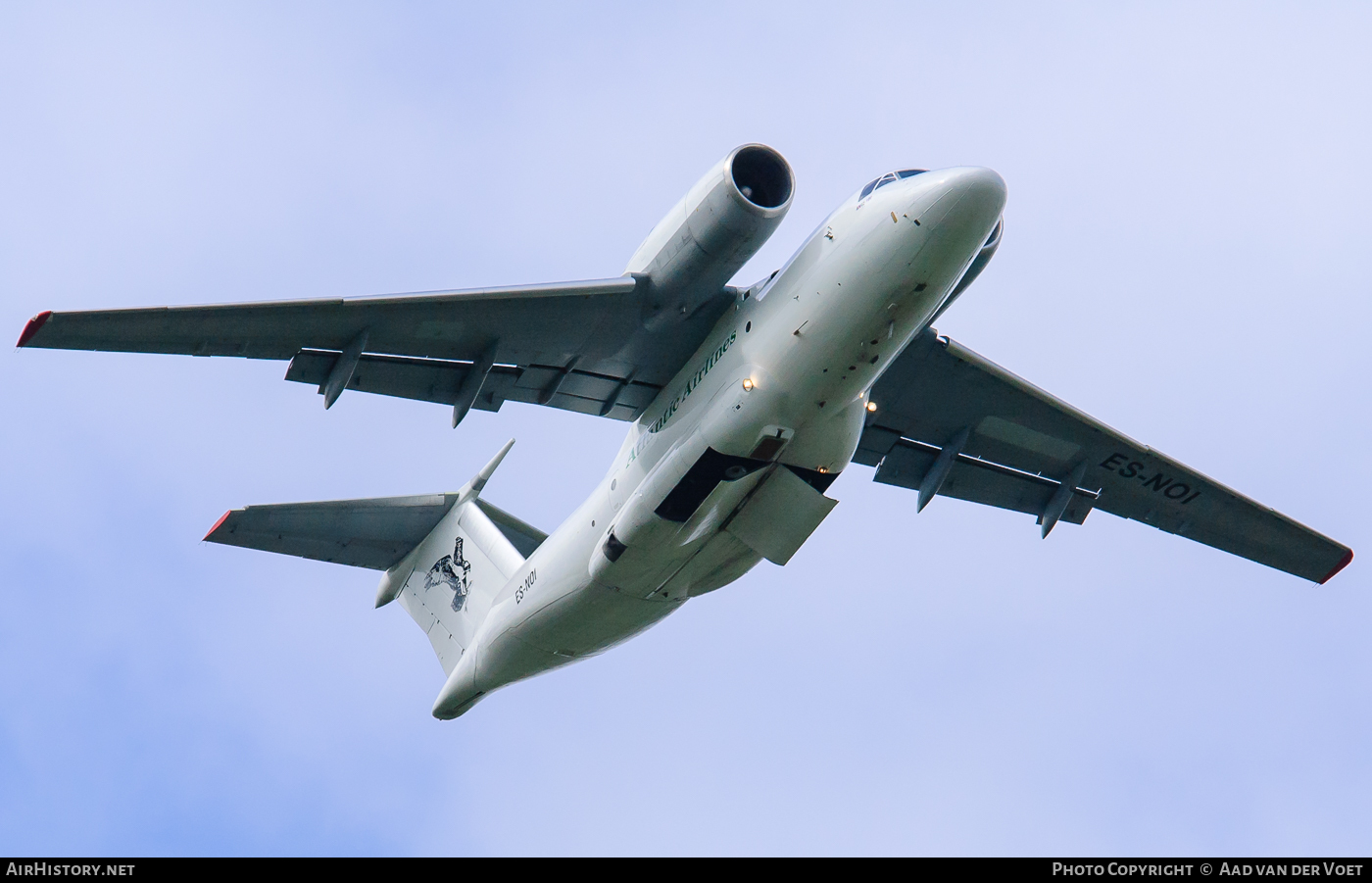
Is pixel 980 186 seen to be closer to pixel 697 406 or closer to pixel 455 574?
pixel 697 406

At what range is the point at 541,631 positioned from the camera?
1132 centimetres

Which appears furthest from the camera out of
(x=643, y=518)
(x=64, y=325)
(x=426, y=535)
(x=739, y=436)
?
(x=426, y=535)

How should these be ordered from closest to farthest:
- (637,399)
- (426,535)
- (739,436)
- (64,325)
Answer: (64,325)
(739,436)
(637,399)
(426,535)

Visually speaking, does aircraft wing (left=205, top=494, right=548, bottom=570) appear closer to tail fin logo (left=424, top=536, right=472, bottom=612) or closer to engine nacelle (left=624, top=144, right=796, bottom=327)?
tail fin logo (left=424, top=536, right=472, bottom=612)

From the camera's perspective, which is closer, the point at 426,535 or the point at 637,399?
the point at 637,399

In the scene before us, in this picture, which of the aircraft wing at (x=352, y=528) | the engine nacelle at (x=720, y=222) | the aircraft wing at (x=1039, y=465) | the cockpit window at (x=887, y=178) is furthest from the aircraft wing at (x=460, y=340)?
the aircraft wing at (x=1039, y=465)

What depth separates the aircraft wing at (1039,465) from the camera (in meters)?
11.5

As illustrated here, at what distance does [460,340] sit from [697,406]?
1.95 metres

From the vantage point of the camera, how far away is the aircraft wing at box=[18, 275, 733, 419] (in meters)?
9.37

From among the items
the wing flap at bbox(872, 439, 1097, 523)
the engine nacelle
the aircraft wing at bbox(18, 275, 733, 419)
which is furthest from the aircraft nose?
the wing flap at bbox(872, 439, 1097, 523)

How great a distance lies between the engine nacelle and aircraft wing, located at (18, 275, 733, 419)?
0.36 meters
